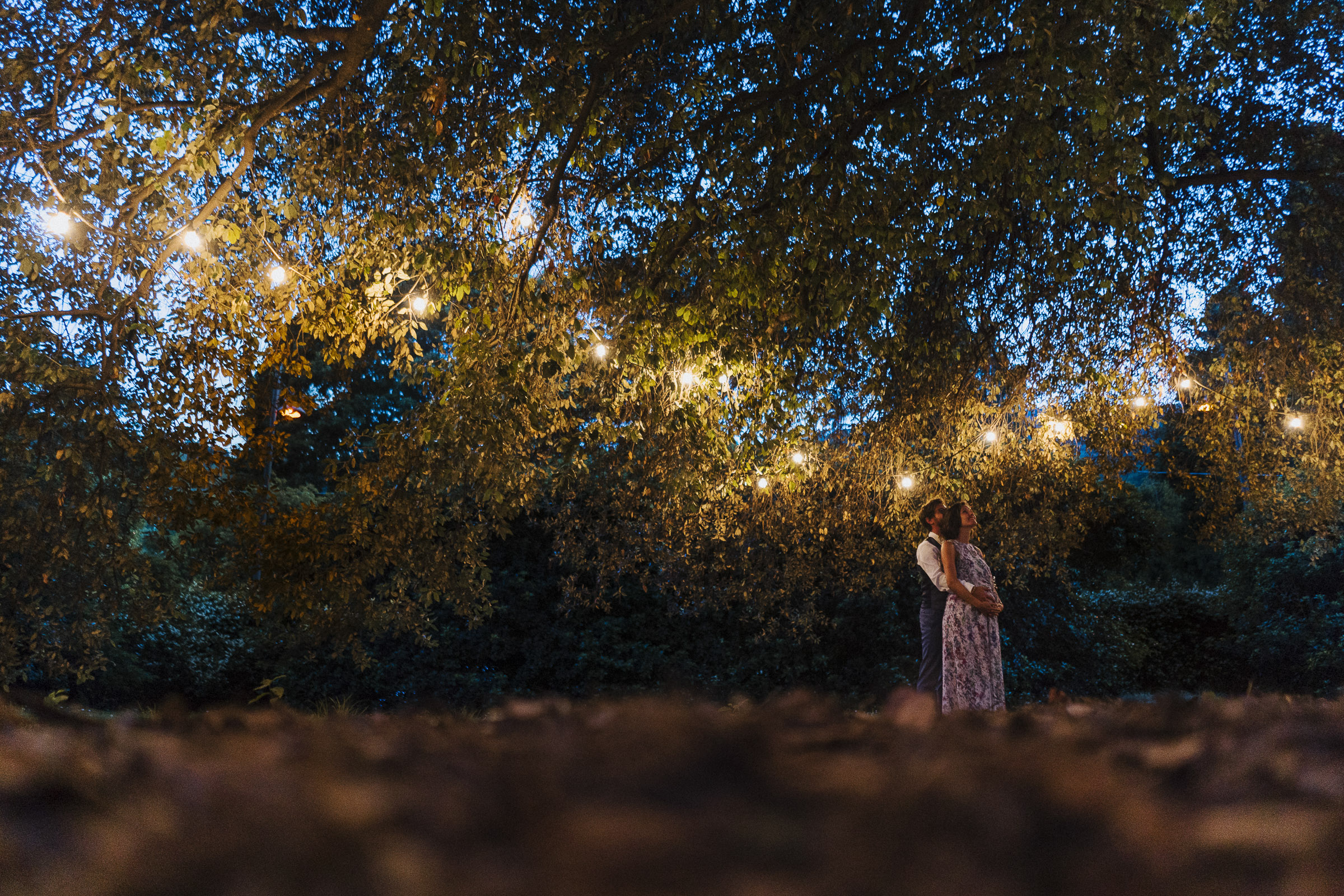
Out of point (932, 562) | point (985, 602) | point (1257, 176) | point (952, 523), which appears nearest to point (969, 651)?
point (985, 602)

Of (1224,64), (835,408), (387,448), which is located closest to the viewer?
(387,448)

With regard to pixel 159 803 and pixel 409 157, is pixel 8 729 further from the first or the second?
pixel 409 157

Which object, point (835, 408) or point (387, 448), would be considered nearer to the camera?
point (387, 448)

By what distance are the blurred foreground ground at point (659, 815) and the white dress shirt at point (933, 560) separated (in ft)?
17.4

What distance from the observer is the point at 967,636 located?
248 inches

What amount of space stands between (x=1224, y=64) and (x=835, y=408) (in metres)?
4.60

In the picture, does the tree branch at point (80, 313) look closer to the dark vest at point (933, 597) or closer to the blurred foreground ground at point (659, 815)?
the blurred foreground ground at point (659, 815)

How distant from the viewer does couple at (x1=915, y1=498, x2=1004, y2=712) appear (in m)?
6.09

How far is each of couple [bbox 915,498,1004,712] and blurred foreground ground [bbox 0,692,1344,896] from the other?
203 inches

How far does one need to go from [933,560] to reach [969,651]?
700mm

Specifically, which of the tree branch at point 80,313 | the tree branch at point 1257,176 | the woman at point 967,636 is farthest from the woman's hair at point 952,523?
the tree branch at point 80,313

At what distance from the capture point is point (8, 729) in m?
1.10

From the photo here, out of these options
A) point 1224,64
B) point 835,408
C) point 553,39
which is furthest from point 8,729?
point 1224,64

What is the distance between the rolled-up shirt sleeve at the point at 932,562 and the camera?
20.6 ft
